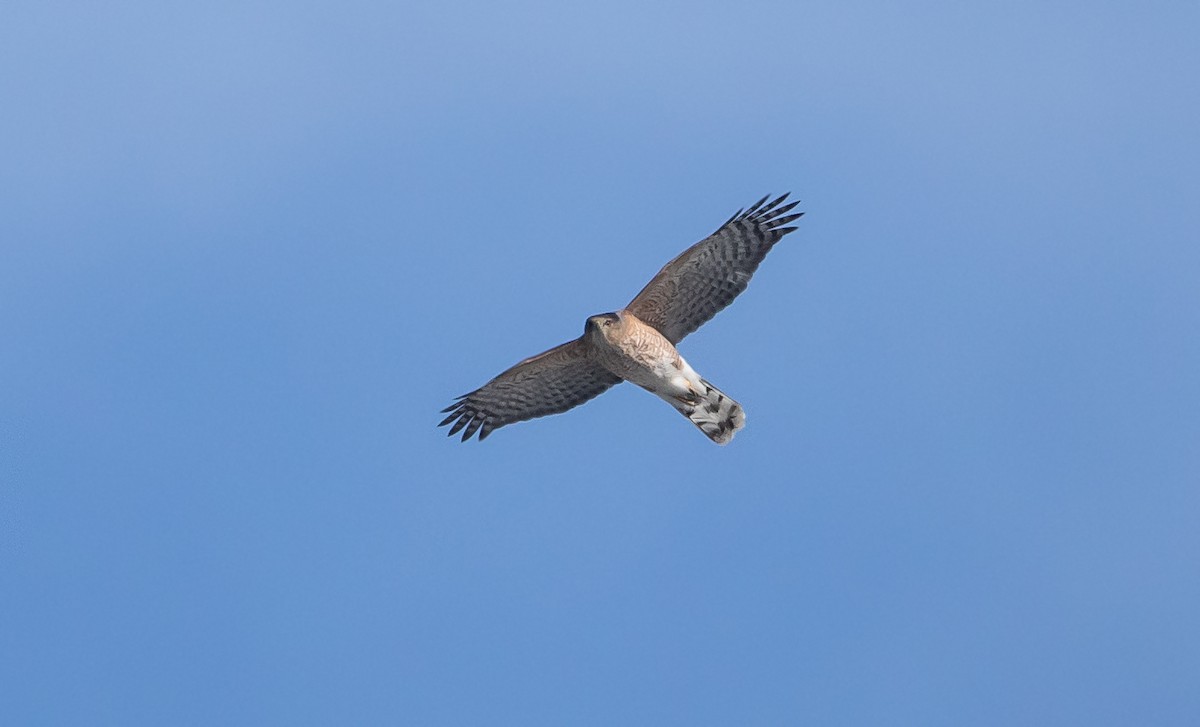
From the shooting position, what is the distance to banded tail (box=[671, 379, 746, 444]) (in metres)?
14.7

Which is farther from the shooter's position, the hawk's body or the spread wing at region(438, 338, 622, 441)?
the spread wing at region(438, 338, 622, 441)

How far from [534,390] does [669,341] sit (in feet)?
4.48

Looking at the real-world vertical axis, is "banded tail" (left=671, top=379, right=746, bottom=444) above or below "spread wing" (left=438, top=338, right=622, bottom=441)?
below

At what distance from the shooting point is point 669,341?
14367mm

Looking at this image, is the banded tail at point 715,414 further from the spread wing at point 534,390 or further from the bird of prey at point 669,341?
the spread wing at point 534,390

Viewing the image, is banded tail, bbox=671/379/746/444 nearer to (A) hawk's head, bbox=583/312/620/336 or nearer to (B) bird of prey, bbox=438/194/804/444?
(B) bird of prey, bbox=438/194/804/444

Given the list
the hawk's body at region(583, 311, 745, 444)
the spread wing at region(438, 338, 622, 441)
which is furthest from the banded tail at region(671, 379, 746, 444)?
the spread wing at region(438, 338, 622, 441)

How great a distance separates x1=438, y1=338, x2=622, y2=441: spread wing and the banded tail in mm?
698

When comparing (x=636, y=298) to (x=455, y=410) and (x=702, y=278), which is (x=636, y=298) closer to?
(x=702, y=278)

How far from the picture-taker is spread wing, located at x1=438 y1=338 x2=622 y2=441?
47.5ft

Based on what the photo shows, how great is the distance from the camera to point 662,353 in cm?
1406

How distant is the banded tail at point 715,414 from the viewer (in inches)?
577

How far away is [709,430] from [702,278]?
4.78 feet

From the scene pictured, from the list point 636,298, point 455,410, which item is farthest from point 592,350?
point 455,410
